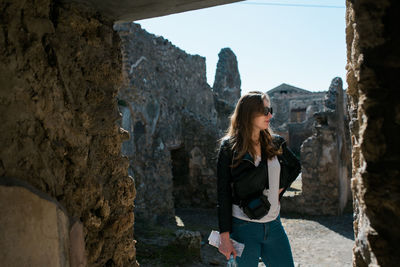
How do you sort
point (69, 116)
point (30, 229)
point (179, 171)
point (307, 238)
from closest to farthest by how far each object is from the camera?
point (30, 229), point (69, 116), point (307, 238), point (179, 171)

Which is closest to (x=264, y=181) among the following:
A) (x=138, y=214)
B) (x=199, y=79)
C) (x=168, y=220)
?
(x=138, y=214)

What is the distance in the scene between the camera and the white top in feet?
7.57

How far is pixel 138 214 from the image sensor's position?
7008mm

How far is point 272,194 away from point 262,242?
295mm

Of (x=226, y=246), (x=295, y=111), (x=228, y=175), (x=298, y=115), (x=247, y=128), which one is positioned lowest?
(x=226, y=246)

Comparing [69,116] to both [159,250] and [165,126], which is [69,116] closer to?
[159,250]

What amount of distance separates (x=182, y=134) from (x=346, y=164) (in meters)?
4.23

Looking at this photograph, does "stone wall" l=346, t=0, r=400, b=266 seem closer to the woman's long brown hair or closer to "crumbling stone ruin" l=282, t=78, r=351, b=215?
the woman's long brown hair

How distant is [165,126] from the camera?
918cm

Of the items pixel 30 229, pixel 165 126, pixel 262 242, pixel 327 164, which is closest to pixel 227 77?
pixel 165 126

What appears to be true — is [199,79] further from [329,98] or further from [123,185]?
[123,185]

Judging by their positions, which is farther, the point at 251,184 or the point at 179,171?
the point at 179,171

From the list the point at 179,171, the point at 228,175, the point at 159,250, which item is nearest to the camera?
the point at 228,175

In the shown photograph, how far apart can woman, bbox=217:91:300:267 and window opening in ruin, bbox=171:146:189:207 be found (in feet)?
25.2
